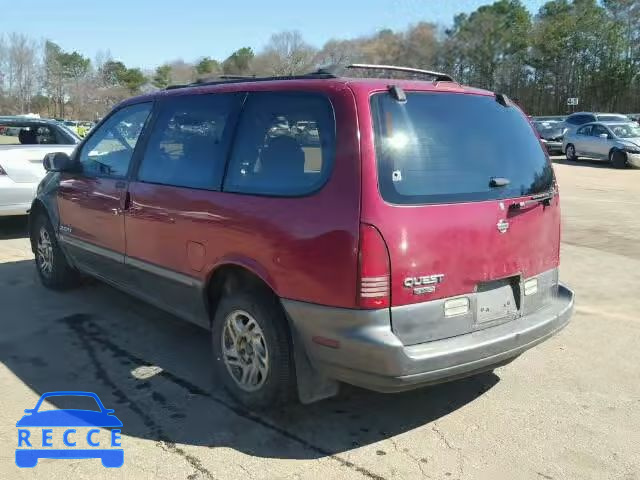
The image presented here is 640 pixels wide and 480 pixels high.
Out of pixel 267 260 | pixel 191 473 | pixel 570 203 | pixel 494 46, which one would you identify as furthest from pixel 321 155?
pixel 494 46

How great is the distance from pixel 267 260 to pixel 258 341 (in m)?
0.50

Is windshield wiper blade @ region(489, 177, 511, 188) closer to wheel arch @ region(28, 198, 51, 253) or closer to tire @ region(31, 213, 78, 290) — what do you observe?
tire @ region(31, 213, 78, 290)

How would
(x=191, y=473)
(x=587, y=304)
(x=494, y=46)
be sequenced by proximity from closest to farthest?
(x=191, y=473) → (x=587, y=304) → (x=494, y=46)

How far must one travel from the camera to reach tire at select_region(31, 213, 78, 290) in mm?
5934

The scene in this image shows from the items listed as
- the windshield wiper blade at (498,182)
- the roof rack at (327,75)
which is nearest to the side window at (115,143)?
the roof rack at (327,75)

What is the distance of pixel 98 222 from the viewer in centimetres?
500

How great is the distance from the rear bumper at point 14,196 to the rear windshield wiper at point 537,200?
6.88 meters

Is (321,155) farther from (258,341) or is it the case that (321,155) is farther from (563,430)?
(563,430)

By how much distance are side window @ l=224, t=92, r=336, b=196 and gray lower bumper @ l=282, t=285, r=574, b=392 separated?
0.66 meters

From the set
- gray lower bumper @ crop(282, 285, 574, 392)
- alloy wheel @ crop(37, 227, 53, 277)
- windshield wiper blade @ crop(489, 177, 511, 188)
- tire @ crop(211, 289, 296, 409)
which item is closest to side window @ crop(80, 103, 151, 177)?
alloy wheel @ crop(37, 227, 53, 277)

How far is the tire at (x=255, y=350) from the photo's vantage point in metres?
3.39

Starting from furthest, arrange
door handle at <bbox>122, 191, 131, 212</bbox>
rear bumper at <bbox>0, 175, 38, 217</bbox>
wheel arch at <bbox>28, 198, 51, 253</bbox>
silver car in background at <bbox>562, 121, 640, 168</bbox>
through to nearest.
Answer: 1. silver car in background at <bbox>562, 121, 640, 168</bbox>
2. rear bumper at <bbox>0, 175, 38, 217</bbox>
3. wheel arch at <bbox>28, 198, 51, 253</bbox>
4. door handle at <bbox>122, 191, 131, 212</bbox>

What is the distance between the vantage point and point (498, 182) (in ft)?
11.3

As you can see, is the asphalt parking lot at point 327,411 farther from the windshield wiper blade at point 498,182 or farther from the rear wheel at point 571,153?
the rear wheel at point 571,153
